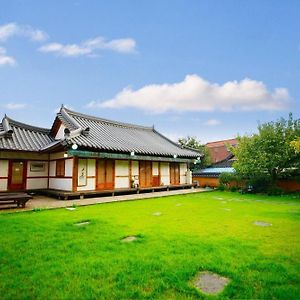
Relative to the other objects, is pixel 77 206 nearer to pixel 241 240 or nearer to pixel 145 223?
pixel 145 223

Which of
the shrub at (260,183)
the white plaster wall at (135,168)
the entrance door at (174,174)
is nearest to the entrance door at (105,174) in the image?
the white plaster wall at (135,168)

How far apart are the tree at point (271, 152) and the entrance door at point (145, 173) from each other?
6.26 m

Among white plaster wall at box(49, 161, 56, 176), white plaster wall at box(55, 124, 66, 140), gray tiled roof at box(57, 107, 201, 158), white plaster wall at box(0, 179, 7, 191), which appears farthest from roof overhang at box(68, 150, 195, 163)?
white plaster wall at box(0, 179, 7, 191)

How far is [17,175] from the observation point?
14672mm

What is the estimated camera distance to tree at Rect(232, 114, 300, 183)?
16.2m

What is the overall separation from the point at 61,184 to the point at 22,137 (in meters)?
4.19

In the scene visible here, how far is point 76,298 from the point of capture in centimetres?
296

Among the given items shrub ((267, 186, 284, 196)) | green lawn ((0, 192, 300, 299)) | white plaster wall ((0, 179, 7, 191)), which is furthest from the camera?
shrub ((267, 186, 284, 196))

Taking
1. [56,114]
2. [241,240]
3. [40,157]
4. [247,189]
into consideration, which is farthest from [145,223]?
[247,189]

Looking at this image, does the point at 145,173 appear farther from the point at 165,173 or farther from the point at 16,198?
the point at 16,198

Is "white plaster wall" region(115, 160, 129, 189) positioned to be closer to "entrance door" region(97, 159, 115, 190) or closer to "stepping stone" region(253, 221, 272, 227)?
"entrance door" region(97, 159, 115, 190)

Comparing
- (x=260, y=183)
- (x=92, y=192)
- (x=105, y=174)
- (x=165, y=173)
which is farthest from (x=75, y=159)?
(x=260, y=183)

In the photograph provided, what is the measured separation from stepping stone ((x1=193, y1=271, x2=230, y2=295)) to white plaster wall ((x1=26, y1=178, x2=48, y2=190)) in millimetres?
13989

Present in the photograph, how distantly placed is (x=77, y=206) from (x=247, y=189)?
1327 cm
